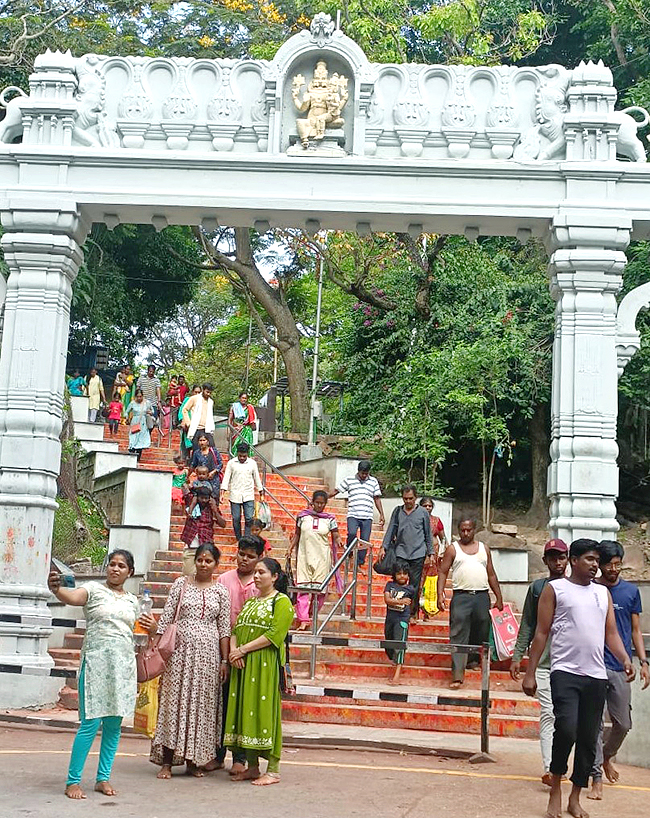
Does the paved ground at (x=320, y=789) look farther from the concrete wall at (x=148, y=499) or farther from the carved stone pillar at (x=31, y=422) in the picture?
the concrete wall at (x=148, y=499)

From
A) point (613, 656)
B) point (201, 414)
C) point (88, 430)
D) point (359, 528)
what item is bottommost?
point (613, 656)

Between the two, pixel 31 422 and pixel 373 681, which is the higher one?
pixel 31 422

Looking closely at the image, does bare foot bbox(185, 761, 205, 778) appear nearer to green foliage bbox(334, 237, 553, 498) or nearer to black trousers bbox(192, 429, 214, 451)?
black trousers bbox(192, 429, 214, 451)

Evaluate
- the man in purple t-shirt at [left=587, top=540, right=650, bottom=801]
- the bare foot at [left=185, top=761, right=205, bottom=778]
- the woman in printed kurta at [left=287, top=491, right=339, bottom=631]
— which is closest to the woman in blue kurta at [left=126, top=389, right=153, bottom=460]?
the woman in printed kurta at [left=287, top=491, right=339, bottom=631]

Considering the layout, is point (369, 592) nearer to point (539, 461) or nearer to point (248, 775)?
point (248, 775)

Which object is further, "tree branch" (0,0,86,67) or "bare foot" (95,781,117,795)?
"tree branch" (0,0,86,67)

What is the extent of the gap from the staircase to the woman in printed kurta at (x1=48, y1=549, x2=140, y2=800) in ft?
7.45

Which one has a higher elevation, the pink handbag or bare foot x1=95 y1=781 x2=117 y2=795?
the pink handbag

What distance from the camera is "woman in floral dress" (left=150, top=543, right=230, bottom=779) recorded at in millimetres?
7102

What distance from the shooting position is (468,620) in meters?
10.9

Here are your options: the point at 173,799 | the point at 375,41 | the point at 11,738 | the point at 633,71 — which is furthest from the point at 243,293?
the point at 173,799

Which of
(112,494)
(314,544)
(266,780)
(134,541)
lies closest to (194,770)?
(266,780)

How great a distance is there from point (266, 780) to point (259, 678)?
2.01 ft

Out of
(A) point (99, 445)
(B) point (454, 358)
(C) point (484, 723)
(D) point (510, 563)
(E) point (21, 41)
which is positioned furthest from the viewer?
(E) point (21, 41)
